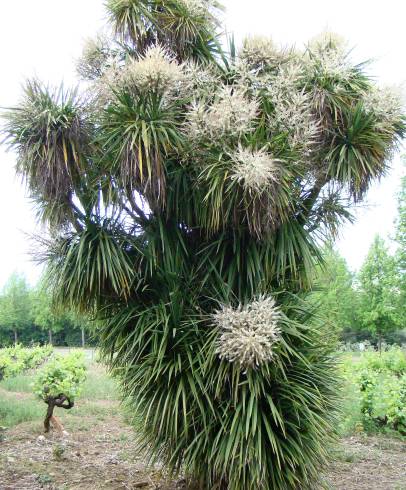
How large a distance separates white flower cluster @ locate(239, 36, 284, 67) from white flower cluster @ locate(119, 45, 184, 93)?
0.86 meters

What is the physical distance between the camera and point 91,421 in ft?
27.7

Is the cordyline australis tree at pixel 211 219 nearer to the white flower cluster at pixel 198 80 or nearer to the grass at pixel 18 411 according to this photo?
the white flower cluster at pixel 198 80

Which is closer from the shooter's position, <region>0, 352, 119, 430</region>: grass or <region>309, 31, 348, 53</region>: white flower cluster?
<region>309, 31, 348, 53</region>: white flower cluster

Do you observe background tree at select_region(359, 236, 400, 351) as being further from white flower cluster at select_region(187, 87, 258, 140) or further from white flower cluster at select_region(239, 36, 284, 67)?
white flower cluster at select_region(187, 87, 258, 140)

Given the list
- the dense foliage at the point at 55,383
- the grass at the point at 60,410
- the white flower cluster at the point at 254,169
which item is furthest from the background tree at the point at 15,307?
the white flower cluster at the point at 254,169

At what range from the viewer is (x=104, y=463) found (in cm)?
610

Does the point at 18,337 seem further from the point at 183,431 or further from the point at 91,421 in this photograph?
the point at 183,431

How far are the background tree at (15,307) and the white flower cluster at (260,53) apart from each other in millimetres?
35517

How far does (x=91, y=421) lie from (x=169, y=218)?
5.10 m

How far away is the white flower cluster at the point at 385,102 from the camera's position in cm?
477

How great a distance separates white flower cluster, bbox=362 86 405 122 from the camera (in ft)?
15.6

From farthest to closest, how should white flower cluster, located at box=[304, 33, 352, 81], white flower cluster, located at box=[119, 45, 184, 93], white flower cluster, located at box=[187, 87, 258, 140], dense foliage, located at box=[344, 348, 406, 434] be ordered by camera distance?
dense foliage, located at box=[344, 348, 406, 434] < white flower cluster, located at box=[304, 33, 352, 81] < white flower cluster, located at box=[119, 45, 184, 93] < white flower cluster, located at box=[187, 87, 258, 140]

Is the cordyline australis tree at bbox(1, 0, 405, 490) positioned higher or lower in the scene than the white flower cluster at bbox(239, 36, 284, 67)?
lower

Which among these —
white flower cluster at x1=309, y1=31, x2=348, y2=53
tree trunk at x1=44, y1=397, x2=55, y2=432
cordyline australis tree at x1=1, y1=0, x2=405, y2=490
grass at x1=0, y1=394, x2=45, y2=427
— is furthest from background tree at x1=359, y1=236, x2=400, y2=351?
cordyline australis tree at x1=1, y1=0, x2=405, y2=490
